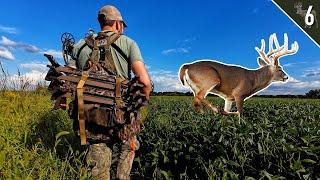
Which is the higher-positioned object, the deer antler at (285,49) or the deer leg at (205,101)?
the deer antler at (285,49)

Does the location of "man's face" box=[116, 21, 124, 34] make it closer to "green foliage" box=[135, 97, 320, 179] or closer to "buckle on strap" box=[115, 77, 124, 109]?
"buckle on strap" box=[115, 77, 124, 109]

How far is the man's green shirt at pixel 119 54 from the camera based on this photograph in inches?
221

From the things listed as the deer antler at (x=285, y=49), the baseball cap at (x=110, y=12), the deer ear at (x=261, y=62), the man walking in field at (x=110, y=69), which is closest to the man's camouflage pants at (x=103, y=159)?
the man walking in field at (x=110, y=69)

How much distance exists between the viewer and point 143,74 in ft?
18.0

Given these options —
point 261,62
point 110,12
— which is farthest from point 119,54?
point 261,62

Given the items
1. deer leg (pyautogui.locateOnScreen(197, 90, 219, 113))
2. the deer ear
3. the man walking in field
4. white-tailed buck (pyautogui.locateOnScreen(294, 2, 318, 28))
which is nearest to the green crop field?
the man walking in field

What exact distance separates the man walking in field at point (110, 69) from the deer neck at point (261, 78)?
8.83m

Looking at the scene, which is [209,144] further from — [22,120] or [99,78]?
[22,120]

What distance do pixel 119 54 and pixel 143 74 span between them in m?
0.39

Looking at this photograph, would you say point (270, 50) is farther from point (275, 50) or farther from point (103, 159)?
point (103, 159)

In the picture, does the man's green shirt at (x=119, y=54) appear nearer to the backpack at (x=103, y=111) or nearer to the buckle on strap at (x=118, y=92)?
the backpack at (x=103, y=111)

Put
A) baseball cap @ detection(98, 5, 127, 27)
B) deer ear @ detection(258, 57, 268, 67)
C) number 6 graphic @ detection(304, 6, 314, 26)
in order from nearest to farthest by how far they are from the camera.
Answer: baseball cap @ detection(98, 5, 127, 27)
number 6 graphic @ detection(304, 6, 314, 26)
deer ear @ detection(258, 57, 268, 67)

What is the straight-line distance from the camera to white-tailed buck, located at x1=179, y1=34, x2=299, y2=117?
13408 millimetres

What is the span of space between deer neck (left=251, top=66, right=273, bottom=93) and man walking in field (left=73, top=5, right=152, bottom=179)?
29.0 feet
